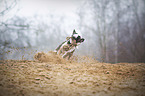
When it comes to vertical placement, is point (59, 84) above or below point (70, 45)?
below

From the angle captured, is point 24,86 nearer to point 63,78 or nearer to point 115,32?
point 63,78

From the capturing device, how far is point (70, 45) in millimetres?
6117

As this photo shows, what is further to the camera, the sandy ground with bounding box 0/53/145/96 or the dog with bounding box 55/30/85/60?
the dog with bounding box 55/30/85/60

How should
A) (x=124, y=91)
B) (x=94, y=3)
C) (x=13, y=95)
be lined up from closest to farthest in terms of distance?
(x=13, y=95) < (x=124, y=91) < (x=94, y=3)

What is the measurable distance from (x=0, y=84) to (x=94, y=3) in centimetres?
1179

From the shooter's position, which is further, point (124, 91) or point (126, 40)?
point (126, 40)

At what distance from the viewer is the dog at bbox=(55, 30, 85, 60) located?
5975 millimetres

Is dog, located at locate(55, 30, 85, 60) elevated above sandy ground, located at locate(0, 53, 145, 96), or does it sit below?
above

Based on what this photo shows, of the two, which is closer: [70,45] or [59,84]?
[59,84]

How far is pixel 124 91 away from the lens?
2.41 metres

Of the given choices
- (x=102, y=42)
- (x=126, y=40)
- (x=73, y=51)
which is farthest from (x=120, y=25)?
(x=73, y=51)

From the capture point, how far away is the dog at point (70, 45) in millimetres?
5975

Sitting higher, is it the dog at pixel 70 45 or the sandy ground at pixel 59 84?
the dog at pixel 70 45

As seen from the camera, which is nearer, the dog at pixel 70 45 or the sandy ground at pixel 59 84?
the sandy ground at pixel 59 84
